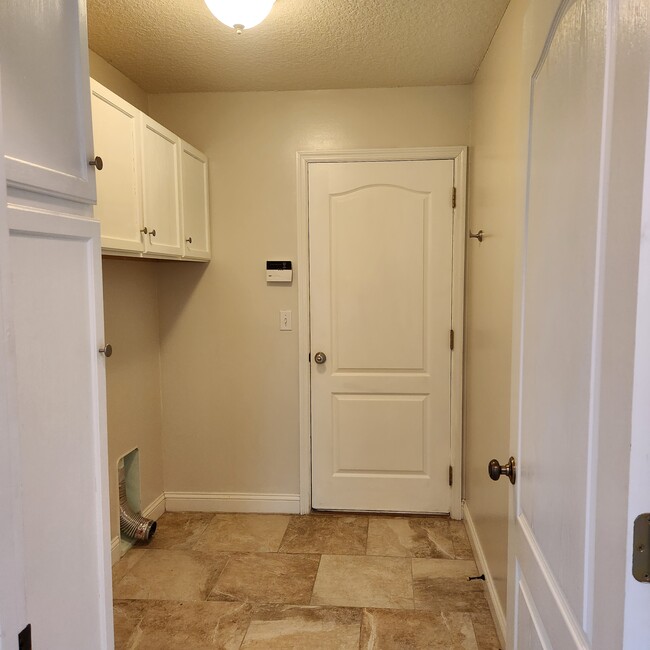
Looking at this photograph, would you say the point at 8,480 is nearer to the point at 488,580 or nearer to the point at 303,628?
the point at 303,628

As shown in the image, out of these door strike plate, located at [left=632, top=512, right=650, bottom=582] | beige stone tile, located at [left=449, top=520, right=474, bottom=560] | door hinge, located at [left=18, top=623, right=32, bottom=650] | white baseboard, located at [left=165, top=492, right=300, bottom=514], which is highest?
door strike plate, located at [left=632, top=512, right=650, bottom=582]

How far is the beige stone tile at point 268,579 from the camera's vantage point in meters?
2.45

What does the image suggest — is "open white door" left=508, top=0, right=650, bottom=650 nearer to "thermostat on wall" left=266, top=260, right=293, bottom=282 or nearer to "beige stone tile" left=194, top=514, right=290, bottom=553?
"beige stone tile" left=194, top=514, right=290, bottom=553

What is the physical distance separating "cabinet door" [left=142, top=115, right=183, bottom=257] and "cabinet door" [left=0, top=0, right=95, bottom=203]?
3.96 ft

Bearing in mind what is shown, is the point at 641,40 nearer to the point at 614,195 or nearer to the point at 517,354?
the point at 614,195

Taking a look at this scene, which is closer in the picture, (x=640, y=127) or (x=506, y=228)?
(x=640, y=127)

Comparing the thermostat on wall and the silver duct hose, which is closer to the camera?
the silver duct hose

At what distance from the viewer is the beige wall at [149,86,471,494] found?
10.1 feet

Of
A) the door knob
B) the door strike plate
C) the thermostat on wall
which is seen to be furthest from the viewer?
the thermostat on wall

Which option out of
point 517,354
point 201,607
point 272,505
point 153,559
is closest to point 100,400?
point 517,354

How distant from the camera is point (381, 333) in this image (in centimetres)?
320

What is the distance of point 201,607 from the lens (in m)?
2.37

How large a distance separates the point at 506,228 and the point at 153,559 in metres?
2.32

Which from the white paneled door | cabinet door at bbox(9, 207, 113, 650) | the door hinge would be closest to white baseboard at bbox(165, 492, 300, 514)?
the white paneled door
